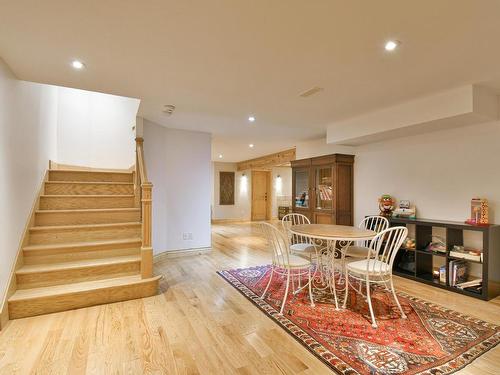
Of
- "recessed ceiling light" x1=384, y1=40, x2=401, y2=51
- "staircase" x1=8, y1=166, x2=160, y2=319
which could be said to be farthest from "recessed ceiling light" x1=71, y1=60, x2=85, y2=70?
"recessed ceiling light" x1=384, y1=40, x2=401, y2=51

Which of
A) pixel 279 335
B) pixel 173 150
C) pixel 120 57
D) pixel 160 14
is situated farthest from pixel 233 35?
pixel 173 150

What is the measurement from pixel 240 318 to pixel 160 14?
2502mm

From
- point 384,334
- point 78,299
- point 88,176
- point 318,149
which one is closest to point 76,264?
point 78,299

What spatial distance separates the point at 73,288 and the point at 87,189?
5.66 ft

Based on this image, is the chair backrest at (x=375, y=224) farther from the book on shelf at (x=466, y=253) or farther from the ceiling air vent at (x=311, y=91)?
the ceiling air vent at (x=311, y=91)

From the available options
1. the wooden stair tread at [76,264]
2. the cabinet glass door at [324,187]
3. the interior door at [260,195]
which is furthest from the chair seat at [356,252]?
the interior door at [260,195]

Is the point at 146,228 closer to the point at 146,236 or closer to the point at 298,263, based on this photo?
the point at 146,236

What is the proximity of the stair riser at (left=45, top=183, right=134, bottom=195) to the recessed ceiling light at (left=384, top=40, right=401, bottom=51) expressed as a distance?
3825mm

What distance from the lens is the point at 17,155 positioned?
Result: 108 inches

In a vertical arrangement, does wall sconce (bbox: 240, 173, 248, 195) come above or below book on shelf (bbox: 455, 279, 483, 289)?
above

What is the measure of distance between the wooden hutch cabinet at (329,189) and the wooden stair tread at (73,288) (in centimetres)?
312

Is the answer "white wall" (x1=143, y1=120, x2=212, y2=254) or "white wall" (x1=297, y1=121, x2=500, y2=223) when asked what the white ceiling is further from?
"white wall" (x1=143, y1=120, x2=212, y2=254)

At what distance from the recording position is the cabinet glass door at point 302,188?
17.5 feet

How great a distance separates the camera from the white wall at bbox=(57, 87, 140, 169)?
15.6 feet
